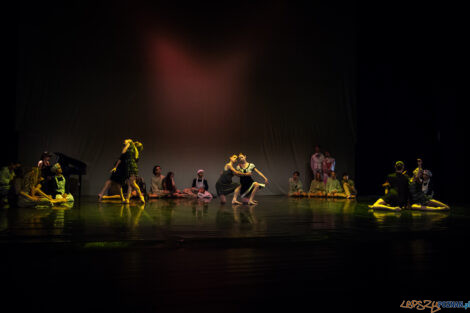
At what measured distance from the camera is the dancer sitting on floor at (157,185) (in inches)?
374

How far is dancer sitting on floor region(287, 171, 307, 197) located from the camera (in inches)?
420

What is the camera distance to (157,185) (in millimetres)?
9609

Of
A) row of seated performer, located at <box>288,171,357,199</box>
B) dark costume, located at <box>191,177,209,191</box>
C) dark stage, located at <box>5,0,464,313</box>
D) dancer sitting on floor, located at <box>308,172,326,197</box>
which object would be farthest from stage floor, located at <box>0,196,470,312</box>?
dancer sitting on floor, located at <box>308,172,326,197</box>


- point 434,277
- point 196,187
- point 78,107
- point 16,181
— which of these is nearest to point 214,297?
point 434,277

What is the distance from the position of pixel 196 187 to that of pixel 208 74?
3.01m

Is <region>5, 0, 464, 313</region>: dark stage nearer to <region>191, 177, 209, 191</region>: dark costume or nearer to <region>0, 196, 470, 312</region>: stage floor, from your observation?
<region>191, 177, 209, 191</region>: dark costume

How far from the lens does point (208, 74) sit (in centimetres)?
1045

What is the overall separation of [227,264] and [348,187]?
805 cm

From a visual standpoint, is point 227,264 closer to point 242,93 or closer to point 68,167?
point 68,167

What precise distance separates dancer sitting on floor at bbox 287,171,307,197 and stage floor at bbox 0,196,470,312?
5862mm

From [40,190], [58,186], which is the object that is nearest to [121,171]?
[58,186]

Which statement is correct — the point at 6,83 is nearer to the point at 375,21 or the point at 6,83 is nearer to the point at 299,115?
the point at 299,115

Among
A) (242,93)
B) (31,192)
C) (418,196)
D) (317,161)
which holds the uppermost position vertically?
(242,93)

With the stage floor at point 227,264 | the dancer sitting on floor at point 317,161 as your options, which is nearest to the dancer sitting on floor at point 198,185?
the dancer sitting on floor at point 317,161
